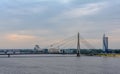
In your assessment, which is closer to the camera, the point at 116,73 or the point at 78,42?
the point at 116,73

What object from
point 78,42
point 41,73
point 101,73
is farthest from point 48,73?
point 78,42

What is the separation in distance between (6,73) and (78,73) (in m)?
14.1

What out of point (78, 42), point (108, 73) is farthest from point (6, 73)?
point (78, 42)

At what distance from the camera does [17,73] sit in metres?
63.7

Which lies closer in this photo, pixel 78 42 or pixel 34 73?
pixel 34 73

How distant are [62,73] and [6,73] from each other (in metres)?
11.0

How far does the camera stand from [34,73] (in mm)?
64625

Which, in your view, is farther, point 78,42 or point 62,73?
point 78,42

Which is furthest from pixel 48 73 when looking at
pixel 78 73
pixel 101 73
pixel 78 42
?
pixel 78 42

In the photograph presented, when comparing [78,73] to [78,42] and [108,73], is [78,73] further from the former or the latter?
[78,42]

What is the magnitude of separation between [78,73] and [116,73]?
298 inches

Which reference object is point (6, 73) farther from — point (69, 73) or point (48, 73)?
point (69, 73)

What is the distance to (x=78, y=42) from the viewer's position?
196125 millimetres

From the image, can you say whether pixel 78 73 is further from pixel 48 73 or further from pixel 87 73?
pixel 48 73
